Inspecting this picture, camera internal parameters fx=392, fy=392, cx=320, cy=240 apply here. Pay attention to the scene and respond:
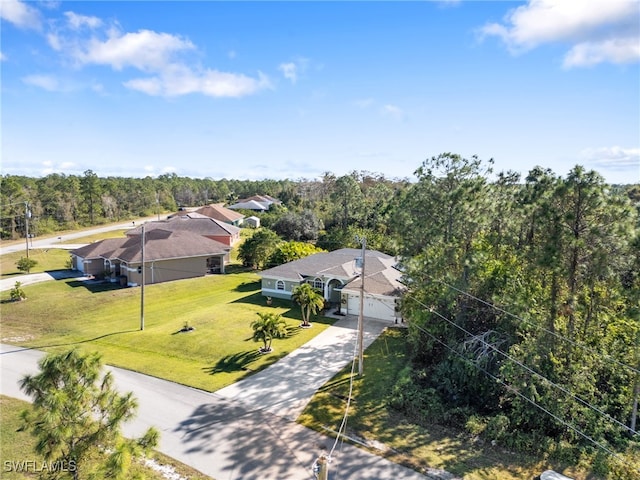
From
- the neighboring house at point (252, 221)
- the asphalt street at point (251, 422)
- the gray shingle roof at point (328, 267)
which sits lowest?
the asphalt street at point (251, 422)

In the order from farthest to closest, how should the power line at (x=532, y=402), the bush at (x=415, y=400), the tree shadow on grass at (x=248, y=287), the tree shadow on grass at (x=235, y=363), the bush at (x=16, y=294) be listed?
1. the tree shadow on grass at (x=248, y=287)
2. the bush at (x=16, y=294)
3. the tree shadow on grass at (x=235, y=363)
4. the bush at (x=415, y=400)
5. the power line at (x=532, y=402)

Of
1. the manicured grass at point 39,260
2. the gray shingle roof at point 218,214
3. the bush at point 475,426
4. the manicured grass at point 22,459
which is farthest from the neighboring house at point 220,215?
the bush at point 475,426

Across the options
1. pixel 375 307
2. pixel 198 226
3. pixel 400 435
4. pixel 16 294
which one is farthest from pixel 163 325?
pixel 198 226

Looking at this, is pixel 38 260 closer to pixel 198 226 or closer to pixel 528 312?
pixel 198 226

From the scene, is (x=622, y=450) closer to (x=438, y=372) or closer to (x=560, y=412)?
(x=560, y=412)

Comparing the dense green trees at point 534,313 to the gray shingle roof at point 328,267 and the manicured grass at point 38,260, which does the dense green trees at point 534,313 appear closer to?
the gray shingle roof at point 328,267

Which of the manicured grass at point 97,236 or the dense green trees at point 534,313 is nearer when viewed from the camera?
the dense green trees at point 534,313

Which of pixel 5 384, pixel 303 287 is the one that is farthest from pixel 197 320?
pixel 5 384
